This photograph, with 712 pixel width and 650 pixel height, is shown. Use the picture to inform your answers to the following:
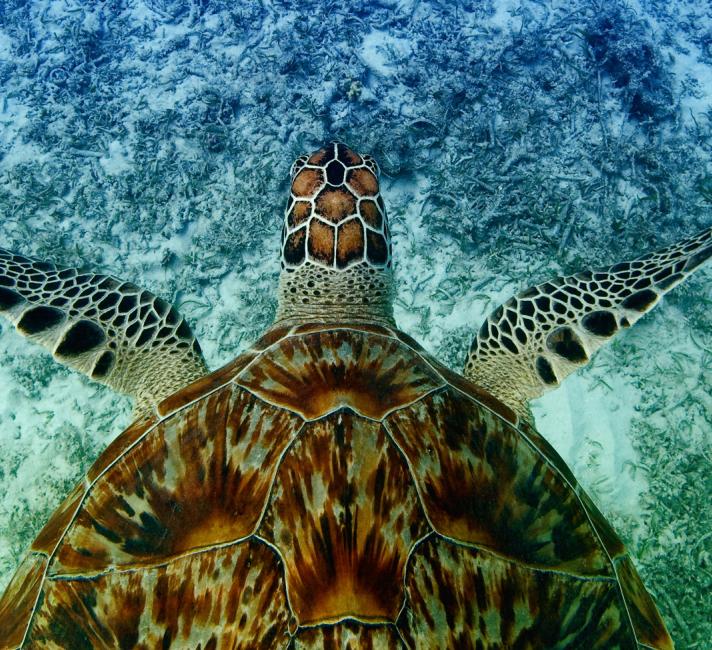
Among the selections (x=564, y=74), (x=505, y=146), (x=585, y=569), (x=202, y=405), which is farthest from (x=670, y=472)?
(x=564, y=74)

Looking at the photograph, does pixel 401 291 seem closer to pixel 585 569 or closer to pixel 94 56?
pixel 585 569

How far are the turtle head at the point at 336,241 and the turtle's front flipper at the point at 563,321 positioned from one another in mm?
523

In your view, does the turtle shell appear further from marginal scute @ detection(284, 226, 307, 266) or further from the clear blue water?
the clear blue water

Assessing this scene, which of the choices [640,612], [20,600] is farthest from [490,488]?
[20,600]

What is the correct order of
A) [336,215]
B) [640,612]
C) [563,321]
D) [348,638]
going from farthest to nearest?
[563,321] → [336,215] → [640,612] → [348,638]

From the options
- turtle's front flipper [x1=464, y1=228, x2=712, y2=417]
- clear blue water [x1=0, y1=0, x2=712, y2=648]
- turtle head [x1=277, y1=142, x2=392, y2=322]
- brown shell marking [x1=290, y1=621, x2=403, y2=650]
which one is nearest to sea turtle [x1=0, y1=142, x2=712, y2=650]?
brown shell marking [x1=290, y1=621, x2=403, y2=650]

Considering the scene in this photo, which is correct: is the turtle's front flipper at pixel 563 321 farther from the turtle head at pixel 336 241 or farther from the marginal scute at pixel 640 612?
the marginal scute at pixel 640 612

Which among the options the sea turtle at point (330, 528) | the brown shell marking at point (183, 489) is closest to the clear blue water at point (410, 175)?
the sea turtle at point (330, 528)

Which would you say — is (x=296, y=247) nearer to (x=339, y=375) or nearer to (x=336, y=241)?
(x=336, y=241)

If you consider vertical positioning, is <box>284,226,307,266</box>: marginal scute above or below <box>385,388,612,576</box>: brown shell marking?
below

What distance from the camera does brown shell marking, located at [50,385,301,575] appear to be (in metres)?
1.08

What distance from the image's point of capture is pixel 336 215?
1831 millimetres

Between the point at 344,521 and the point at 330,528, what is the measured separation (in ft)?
0.10

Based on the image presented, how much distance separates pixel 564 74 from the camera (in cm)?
310
